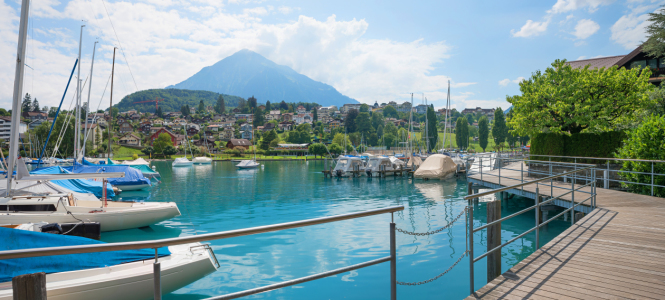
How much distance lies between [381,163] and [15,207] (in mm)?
35205

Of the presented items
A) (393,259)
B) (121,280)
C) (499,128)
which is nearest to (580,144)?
(393,259)

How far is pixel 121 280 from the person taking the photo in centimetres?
623

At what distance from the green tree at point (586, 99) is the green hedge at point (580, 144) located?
658 mm

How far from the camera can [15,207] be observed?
1197 centimetres

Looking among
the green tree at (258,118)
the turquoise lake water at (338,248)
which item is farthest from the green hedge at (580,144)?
the green tree at (258,118)

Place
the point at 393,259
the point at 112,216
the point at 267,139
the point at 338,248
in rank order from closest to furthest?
the point at 393,259 < the point at 338,248 < the point at 112,216 < the point at 267,139

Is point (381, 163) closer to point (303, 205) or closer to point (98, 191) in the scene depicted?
point (303, 205)

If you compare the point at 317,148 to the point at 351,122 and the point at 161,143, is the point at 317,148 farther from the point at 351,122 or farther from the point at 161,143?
the point at 351,122

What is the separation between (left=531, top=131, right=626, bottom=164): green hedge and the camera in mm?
16922

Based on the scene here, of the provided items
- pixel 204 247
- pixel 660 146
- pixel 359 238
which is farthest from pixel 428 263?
→ pixel 660 146

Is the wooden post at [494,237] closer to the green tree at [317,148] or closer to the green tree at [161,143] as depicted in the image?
the green tree at [161,143]

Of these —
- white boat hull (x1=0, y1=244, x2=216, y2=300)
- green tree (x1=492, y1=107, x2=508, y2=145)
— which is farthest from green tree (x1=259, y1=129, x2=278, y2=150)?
white boat hull (x1=0, y1=244, x2=216, y2=300)

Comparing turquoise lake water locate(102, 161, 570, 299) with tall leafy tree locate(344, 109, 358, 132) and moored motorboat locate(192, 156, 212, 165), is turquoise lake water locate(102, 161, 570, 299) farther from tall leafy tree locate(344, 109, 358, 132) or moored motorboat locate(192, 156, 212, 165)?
tall leafy tree locate(344, 109, 358, 132)

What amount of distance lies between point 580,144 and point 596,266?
1678cm
